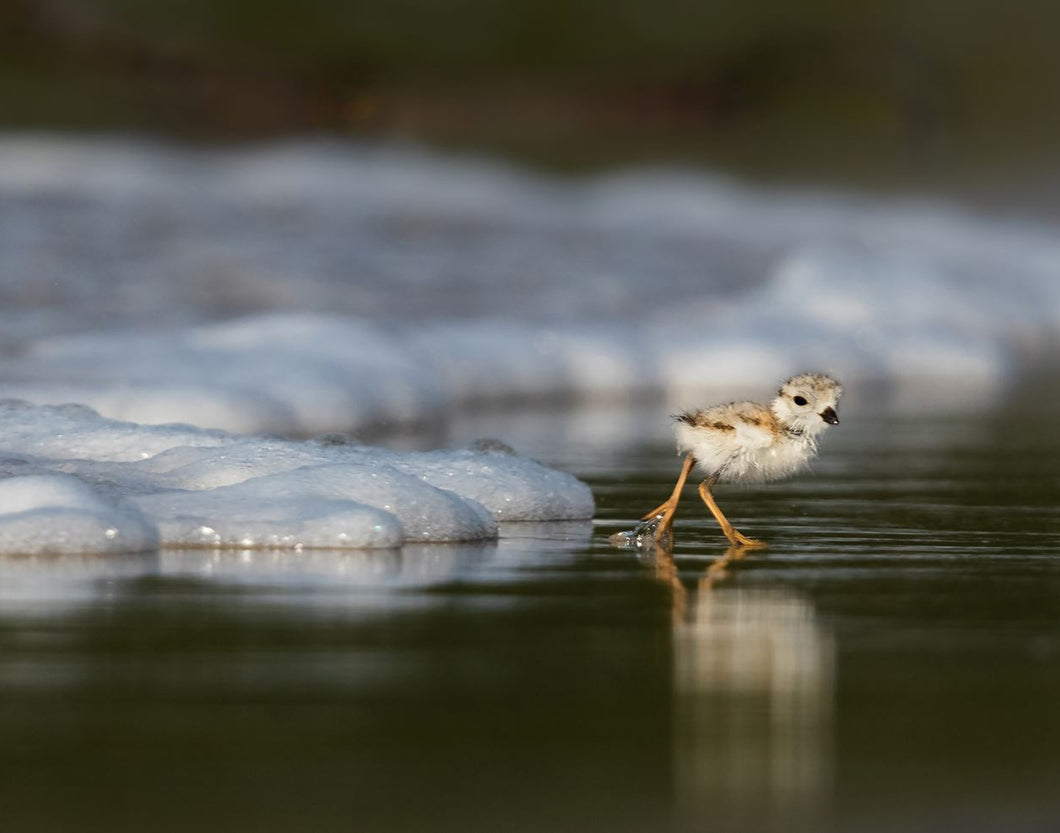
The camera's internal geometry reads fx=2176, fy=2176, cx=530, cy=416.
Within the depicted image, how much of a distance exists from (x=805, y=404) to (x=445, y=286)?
364 inches

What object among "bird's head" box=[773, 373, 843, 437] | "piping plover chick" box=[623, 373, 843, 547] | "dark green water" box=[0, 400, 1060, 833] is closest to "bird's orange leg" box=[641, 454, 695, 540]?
"piping plover chick" box=[623, 373, 843, 547]

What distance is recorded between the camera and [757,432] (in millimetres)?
5043

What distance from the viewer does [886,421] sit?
8.75m

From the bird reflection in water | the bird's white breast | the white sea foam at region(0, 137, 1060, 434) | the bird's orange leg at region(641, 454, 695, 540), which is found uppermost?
the white sea foam at region(0, 137, 1060, 434)

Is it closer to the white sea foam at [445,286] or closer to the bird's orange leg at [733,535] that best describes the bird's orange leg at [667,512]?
the bird's orange leg at [733,535]

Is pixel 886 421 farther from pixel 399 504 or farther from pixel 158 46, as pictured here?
pixel 158 46

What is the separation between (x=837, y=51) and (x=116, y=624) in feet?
59.8

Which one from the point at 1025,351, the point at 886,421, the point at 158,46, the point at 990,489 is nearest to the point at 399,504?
the point at 990,489

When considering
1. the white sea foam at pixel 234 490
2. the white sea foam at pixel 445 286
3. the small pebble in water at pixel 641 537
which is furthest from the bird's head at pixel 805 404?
the white sea foam at pixel 445 286

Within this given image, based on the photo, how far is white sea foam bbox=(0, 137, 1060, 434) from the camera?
8539mm

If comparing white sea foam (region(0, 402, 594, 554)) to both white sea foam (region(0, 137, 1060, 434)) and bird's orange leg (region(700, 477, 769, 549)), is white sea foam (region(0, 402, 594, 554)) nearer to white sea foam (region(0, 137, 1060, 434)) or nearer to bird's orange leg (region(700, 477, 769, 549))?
white sea foam (region(0, 137, 1060, 434))

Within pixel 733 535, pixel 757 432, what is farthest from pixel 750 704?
pixel 757 432

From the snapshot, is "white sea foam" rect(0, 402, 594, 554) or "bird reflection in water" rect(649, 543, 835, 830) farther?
"white sea foam" rect(0, 402, 594, 554)

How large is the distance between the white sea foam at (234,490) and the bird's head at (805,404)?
1.99ft
